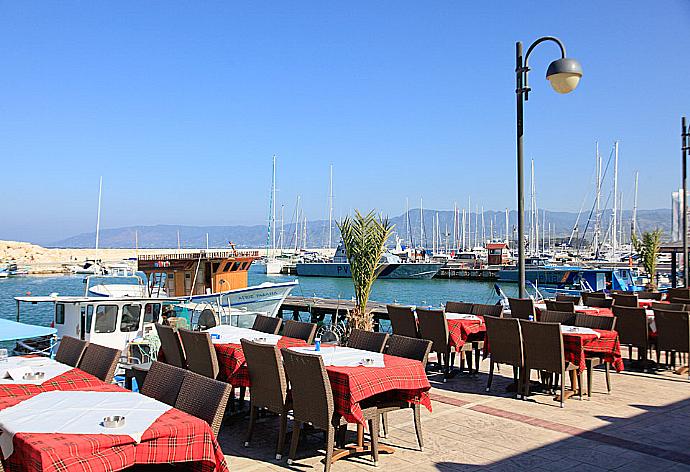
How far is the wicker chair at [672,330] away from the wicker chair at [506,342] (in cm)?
254

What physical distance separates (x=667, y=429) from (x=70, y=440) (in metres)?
5.38

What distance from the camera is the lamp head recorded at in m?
7.76

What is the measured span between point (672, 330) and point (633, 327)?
0.51 metres

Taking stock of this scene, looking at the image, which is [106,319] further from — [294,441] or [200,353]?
[294,441]

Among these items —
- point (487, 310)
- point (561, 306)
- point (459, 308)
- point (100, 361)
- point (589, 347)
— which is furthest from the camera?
point (561, 306)

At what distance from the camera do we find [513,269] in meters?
57.8

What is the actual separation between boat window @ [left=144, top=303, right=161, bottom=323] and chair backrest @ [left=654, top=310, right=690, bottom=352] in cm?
803

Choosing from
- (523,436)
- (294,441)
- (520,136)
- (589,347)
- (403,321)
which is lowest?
(523,436)

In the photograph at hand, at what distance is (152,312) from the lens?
1127 centimetres

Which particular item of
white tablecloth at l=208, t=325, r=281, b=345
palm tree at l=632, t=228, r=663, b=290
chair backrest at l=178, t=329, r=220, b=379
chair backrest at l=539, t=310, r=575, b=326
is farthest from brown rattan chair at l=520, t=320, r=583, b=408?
palm tree at l=632, t=228, r=663, b=290

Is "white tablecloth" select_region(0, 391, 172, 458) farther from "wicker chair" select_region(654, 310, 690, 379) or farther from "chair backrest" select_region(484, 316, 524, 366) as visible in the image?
"wicker chair" select_region(654, 310, 690, 379)

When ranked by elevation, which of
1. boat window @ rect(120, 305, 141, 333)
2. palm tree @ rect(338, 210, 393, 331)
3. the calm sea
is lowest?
the calm sea

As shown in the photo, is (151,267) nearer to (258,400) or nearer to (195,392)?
(258,400)

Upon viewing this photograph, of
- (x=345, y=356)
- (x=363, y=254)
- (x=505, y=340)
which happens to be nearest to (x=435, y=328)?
(x=505, y=340)
